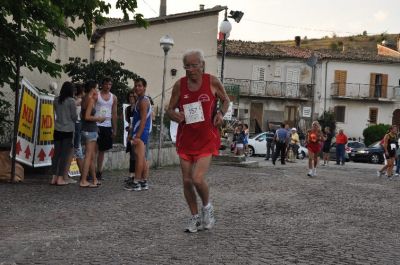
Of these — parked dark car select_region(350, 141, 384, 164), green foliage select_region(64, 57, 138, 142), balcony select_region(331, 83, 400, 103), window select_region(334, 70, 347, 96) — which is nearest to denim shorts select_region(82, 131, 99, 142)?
green foliage select_region(64, 57, 138, 142)

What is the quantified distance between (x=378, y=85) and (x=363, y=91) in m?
1.57

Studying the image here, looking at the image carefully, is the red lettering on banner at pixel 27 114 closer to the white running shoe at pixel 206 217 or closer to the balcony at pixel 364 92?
the white running shoe at pixel 206 217

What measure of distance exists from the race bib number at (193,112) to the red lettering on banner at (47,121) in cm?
555

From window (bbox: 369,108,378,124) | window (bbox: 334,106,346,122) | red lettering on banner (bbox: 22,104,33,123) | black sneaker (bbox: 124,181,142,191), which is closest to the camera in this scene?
black sneaker (bbox: 124,181,142,191)

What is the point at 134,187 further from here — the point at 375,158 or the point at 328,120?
the point at 328,120

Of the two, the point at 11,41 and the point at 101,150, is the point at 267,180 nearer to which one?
the point at 101,150

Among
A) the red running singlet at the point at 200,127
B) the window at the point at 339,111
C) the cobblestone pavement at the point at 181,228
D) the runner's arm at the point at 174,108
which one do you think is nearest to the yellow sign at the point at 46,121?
the cobblestone pavement at the point at 181,228

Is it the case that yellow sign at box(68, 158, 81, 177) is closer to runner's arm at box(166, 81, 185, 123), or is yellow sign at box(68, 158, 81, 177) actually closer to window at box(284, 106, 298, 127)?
runner's arm at box(166, 81, 185, 123)

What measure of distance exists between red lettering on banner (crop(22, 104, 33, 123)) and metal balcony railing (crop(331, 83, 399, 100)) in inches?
1877

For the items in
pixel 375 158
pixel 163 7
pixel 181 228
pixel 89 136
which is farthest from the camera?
pixel 163 7

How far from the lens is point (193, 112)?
268 inches

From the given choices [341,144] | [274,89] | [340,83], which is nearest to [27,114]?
[341,144]

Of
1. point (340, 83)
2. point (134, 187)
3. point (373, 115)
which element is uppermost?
point (340, 83)

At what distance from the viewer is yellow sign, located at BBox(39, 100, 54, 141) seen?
1171 centimetres
